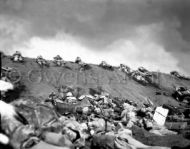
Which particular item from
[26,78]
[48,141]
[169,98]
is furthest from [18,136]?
[169,98]

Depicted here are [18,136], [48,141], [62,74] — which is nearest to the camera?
[18,136]

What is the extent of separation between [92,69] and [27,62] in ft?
22.2

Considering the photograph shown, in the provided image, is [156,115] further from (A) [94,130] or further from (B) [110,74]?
(B) [110,74]

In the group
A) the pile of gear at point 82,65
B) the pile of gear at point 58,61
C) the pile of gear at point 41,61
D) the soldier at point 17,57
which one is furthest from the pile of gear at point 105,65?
the soldier at point 17,57

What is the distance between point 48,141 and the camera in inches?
145

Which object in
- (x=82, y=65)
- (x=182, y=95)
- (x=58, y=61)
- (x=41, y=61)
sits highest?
(x=58, y=61)

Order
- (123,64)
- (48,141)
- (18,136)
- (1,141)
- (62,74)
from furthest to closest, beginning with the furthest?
(123,64), (62,74), (48,141), (18,136), (1,141)

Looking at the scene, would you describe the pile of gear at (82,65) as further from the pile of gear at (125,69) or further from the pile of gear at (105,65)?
the pile of gear at (125,69)

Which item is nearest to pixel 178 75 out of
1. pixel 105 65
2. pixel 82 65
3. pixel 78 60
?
pixel 105 65

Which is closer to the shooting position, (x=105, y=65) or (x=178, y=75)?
(x=105, y=65)

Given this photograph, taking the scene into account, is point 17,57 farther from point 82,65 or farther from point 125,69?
point 125,69

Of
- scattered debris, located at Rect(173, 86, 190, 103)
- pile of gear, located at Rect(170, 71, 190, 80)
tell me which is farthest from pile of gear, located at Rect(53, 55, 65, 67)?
pile of gear, located at Rect(170, 71, 190, 80)

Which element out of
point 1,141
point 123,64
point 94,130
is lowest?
point 94,130

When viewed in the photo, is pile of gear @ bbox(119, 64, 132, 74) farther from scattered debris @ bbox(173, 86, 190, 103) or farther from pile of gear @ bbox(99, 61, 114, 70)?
scattered debris @ bbox(173, 86, 190, 103)
